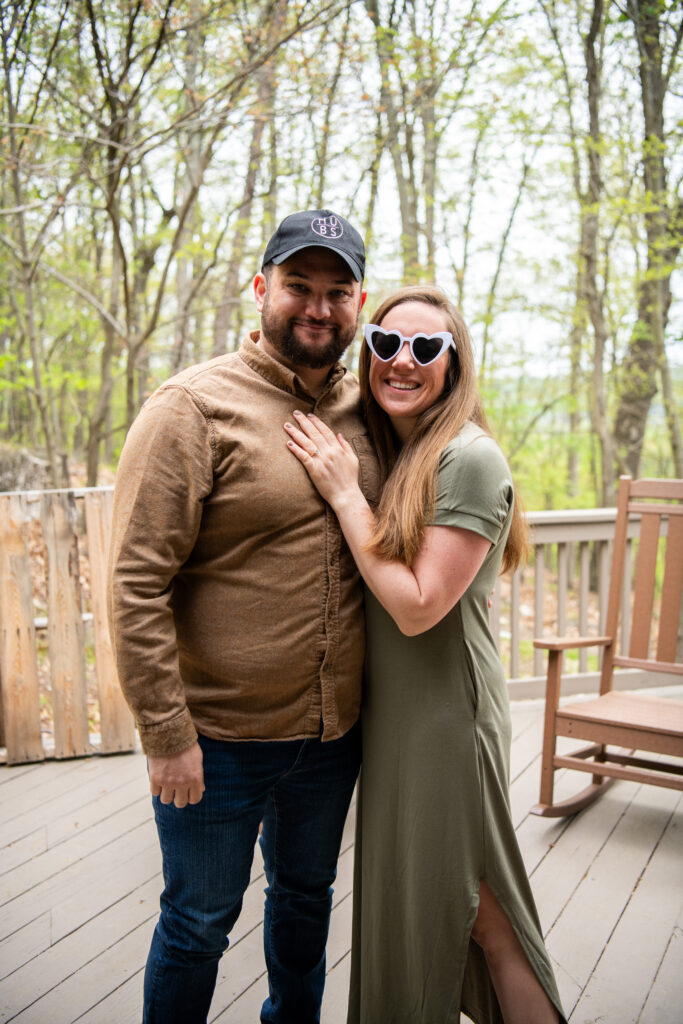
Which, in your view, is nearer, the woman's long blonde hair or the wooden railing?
the woman's long blonde hair

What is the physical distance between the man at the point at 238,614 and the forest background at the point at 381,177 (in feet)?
9.50

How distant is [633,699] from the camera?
10.0 feet

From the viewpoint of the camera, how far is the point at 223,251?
7.46 m

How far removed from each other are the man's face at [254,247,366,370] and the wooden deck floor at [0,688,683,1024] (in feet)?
4.38

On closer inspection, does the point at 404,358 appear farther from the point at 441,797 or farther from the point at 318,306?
the point at 441,797

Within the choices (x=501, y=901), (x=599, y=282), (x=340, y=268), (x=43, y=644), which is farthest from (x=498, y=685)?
(x=599, y=282)

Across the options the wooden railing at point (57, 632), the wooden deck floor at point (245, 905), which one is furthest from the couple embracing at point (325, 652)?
the wooden railing at point (57, 632)

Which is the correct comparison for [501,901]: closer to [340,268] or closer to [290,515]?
[290,515]

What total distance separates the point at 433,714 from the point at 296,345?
75 cm

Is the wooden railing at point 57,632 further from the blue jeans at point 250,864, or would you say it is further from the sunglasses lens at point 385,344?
the sunglasses lens at point 385,344

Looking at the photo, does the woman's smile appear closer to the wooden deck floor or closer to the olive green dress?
the olive green dress

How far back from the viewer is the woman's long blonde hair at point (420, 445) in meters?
1.44

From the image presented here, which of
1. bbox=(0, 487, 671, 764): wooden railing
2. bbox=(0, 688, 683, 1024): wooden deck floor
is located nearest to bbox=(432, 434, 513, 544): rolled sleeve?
bbox=(0, 688, 683, 1024): wooden deck floor

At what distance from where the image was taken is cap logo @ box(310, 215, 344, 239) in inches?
58.4
